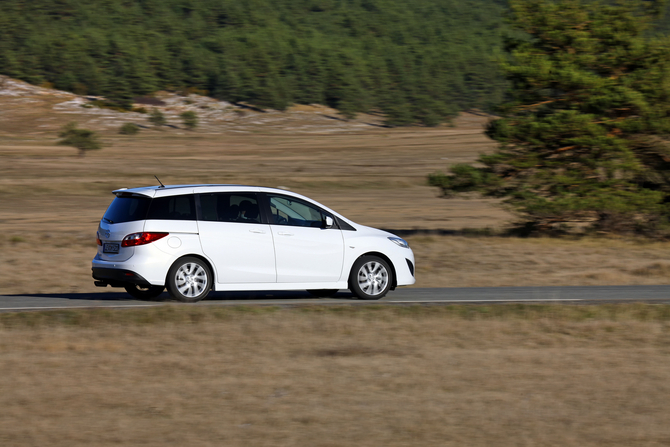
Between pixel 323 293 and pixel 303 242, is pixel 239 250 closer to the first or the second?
pixel 303 242

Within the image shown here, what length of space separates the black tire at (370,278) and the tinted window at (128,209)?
297cm

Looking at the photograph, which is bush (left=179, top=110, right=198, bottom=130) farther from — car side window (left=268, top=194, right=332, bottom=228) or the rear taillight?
the rear taillight

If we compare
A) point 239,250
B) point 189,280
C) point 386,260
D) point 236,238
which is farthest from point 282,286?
point 386,260

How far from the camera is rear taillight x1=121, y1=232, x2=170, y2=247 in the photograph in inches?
469

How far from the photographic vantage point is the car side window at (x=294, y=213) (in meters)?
12.7

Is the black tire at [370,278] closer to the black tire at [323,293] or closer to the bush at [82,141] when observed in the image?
the black tire at [323,293]

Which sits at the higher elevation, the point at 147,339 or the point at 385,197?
the point at 385,197

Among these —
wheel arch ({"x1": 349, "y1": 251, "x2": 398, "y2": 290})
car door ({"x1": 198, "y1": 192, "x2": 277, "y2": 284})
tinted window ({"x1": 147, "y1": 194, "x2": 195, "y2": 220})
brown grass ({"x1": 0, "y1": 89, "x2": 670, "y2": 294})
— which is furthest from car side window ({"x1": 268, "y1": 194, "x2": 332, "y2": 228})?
brown grass ({"x1": 0, "y1": 89, "x2": 670, "y2": 294})

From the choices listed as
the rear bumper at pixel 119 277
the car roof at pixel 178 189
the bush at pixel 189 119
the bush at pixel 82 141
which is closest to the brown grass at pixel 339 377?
the rear bumper at pixel 119 277

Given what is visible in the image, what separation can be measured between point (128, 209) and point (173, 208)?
61 centimetres

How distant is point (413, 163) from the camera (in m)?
72.0

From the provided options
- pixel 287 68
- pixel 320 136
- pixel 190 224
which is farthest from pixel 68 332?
pixel 287 68

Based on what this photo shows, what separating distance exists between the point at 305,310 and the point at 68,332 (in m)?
2.99

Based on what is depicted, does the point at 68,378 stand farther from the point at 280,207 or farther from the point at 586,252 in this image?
the point at 586,252
